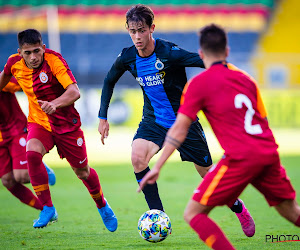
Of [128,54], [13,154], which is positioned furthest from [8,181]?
[128,54]

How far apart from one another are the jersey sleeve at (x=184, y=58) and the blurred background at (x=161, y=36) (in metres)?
14.7

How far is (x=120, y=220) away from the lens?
22.4 feet

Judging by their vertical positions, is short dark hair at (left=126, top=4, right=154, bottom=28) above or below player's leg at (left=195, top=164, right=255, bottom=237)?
above

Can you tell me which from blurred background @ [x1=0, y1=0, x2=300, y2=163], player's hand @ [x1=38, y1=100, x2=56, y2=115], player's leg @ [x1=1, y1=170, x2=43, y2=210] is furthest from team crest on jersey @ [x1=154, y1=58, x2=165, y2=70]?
blurred background @ [x1=0, y1=0, x2=300, y2=163]

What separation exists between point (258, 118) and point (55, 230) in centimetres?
320

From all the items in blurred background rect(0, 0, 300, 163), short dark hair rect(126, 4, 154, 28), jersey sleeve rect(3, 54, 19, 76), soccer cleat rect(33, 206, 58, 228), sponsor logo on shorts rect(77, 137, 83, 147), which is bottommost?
blurred background rect(0, 0, 300, 163)

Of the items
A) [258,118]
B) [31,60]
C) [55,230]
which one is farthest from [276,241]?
[31,60]

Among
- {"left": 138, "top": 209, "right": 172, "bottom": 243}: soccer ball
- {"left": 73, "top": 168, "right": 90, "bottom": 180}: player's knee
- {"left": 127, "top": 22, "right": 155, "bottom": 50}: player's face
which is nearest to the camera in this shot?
{"left": 138, "top": 209, "right": 172, "bottom": 243}: soccer ball

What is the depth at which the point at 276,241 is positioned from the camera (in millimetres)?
5289

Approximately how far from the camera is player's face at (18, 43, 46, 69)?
5.82 m

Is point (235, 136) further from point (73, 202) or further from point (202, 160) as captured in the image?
point (73, 202)

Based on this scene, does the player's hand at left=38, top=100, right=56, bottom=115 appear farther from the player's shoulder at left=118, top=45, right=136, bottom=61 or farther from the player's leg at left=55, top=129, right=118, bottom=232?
the player's shoulder at left=118, top=45, right=136, bottom=61

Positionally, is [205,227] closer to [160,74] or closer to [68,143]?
[160,74]

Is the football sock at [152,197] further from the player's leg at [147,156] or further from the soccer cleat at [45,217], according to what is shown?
the soccer cleat at [45,217]
